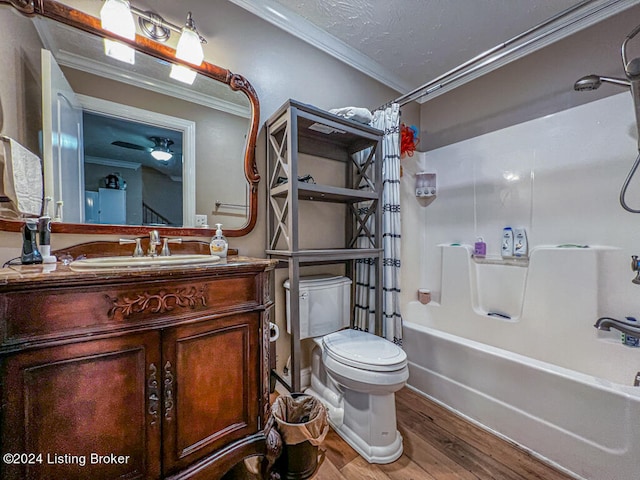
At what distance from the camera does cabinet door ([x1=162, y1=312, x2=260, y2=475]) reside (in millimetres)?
912

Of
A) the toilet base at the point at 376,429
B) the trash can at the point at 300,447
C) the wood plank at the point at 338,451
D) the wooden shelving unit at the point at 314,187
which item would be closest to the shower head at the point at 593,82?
the wooden shelving unit at the point at 314,187

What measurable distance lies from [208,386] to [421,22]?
2419 mm

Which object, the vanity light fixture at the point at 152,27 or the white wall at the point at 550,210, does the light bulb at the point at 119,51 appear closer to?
the vanity light fixture at the point at 152,27

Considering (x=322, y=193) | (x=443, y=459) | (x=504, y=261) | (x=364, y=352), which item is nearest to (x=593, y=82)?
(x=504, y=261)

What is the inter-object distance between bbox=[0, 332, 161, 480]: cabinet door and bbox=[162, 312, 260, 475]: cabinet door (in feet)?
0.15

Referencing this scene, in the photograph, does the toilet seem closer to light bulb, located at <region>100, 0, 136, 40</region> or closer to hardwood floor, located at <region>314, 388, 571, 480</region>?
hardwood floor, located at <region>314, 388, 571, 480</region>

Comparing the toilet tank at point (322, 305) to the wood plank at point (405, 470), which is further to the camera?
the toilet tank at point (322, 305)

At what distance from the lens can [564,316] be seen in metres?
1.69

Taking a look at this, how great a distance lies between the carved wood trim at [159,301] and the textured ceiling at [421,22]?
1.74 m

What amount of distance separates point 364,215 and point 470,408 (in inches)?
54.9

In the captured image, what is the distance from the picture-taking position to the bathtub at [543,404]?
1078 mm

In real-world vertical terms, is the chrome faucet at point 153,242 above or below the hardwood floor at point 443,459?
above

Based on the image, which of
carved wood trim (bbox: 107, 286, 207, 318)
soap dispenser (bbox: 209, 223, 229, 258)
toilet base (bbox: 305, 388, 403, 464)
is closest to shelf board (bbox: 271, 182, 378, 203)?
soap dispenser (bbox: 209, 223, 229, 258)

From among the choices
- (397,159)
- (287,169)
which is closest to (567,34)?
(397,159)
